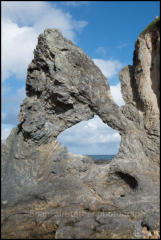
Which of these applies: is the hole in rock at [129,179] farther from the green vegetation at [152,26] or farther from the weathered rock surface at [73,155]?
the green vegetation at [152,26]

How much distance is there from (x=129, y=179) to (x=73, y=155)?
3338mm

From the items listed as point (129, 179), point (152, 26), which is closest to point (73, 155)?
point (129, 179)

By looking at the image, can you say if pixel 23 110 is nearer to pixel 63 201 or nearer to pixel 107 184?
pixel 63 201

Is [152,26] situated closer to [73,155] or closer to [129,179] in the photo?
[73,155]

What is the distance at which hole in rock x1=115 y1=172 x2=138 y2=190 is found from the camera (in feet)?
39.8

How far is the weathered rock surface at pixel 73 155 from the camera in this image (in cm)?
1155

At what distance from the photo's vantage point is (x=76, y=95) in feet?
42.1

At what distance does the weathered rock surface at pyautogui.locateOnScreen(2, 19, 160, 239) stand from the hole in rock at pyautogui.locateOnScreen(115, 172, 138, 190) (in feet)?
0.20

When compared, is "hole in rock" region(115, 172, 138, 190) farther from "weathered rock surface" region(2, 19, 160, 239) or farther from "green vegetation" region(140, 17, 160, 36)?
"green vegetation" region(140, 17, 160, 36)

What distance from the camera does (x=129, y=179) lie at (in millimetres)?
12477

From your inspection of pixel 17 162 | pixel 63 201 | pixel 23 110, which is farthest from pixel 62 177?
pixel 23 110

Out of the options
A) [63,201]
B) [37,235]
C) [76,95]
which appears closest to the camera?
[37,235]

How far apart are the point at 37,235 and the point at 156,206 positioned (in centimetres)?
601

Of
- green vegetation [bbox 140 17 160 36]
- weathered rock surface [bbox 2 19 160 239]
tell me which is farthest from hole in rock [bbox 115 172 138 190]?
green vegetation [bbox 140 17 160 36]
